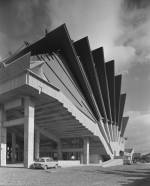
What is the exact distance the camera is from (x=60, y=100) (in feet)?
138

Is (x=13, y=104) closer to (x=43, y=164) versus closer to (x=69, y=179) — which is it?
(x=43, y=164)

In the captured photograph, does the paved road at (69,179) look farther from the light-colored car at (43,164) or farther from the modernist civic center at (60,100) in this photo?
the modernist civic center at (60,100)

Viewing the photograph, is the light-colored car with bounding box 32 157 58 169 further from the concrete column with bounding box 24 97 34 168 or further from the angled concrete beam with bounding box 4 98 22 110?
the angled concrete beam with bounding box 4 98 22 110

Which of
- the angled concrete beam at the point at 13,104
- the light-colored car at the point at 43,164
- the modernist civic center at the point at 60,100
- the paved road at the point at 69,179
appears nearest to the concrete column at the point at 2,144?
the modernist civic center at the point at 60,100

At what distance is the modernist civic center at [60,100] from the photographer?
38.8 metres

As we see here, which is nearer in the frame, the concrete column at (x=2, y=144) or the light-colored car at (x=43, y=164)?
the light-colored car at (x=43, y=164)

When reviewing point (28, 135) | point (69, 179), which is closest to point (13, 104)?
point (28, 135)

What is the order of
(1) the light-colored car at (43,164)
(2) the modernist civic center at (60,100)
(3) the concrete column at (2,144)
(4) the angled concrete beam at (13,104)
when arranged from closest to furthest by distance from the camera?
(1) the light-colored car at (43,164), (2) the modernist civic center at (60,100), (4) the angled concrete beam at (13,104), (3) the concrete column at (2,144)

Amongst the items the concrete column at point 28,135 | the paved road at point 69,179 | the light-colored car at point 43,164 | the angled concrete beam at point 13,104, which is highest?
the angled concrete beam at point 13,104

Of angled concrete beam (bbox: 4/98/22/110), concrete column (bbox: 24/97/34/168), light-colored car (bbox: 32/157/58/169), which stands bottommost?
light-colored car (bbox: 32/157/58/169)

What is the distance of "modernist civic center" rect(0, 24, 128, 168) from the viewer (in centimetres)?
3878

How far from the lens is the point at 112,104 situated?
224 ft

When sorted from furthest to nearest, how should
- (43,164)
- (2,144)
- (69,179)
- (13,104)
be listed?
(2,144) → (13,104) → (43,164) → (69,179)

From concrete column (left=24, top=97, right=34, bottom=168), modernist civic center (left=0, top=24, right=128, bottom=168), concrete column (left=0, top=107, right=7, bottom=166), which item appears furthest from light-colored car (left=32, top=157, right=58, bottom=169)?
concrete column (left=0, top=107, right=7, bottom=166)
